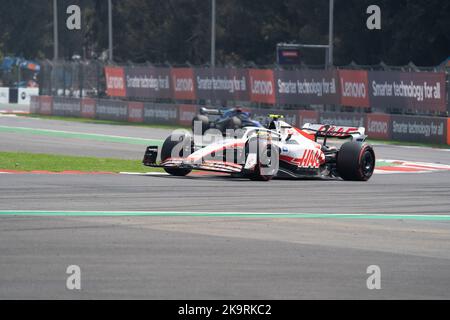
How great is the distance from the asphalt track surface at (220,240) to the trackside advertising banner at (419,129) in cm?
1445

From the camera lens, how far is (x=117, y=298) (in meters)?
8.26

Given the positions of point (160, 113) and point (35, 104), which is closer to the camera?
point (160, 113)

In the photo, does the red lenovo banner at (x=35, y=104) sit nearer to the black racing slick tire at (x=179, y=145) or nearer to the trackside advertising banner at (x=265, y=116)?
the trackside advertising banner at (x=265, y=116)

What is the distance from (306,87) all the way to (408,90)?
17.5ft

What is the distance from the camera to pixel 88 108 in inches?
2021

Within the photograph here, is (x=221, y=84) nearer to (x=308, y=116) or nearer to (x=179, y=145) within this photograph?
(x=308, y=116)

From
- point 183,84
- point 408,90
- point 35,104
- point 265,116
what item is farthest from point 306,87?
point 35,104

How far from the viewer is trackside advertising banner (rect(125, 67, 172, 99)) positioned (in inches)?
1853

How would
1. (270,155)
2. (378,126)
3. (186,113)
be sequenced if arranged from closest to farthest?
1. (270,155)
2. (378,126)
3. (186,113)

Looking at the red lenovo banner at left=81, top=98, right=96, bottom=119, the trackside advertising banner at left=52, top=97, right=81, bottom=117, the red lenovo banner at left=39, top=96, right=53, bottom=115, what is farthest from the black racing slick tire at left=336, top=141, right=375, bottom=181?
the red lenovo banner at left=39, top=96, right=53, bottom=115

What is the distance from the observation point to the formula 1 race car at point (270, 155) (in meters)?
19.1

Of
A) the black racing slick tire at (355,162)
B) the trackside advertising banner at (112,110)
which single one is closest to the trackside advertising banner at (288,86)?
the trackside advertising banner at (112,110)

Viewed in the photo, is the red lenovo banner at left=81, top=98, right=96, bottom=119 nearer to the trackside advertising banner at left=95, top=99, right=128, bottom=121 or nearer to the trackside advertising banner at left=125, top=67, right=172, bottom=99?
the trackside advertising banner at left=95, top=99, right=128, bottom=121
